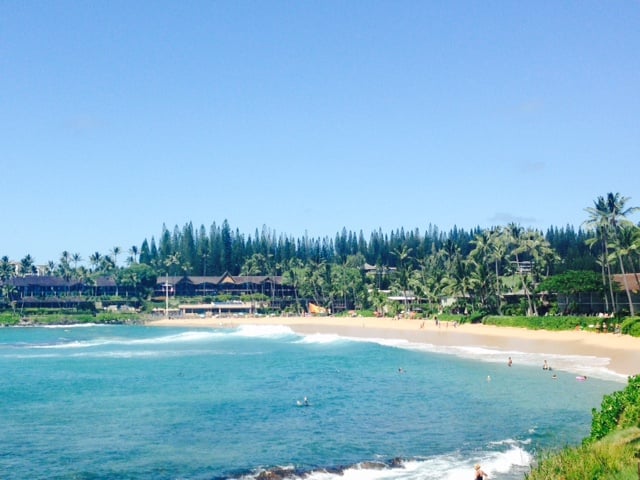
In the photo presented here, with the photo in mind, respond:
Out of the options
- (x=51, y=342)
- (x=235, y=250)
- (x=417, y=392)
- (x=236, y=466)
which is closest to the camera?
(x=236, y=466)

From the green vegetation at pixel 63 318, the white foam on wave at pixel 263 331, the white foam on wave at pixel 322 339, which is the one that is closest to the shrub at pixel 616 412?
the white foam on wave at pixel 322 339

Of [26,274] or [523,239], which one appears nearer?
[523,239]

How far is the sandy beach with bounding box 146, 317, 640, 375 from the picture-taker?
47625mm

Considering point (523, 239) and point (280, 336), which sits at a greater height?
point (523, 239)

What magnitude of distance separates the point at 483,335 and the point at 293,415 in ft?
132

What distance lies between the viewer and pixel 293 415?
30.8m

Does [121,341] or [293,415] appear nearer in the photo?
[293,415]

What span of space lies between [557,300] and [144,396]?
161ft

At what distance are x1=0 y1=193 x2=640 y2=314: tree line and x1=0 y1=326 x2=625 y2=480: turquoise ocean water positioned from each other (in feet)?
65.0

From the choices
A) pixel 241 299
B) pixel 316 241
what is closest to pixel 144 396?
pixel 241 299

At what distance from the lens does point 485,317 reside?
75375 mm

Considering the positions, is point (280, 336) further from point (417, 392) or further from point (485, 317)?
point (417, 392)

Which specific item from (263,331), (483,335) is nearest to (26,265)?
(263,331)

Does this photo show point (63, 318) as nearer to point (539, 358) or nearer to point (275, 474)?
point (539, 358)
